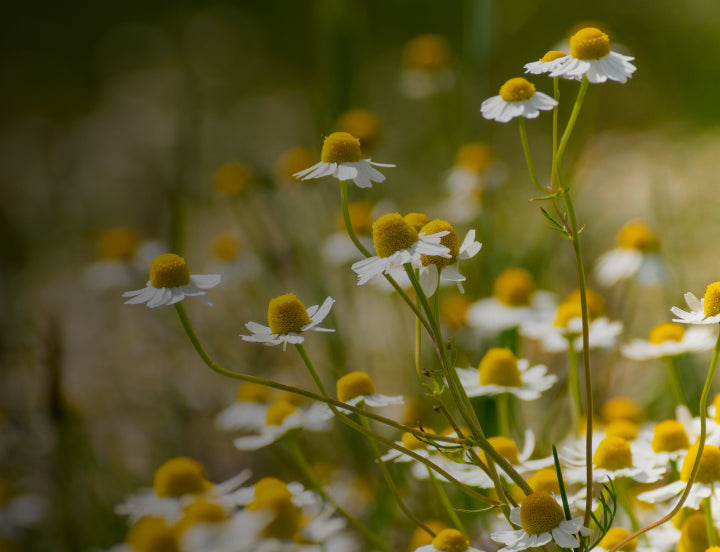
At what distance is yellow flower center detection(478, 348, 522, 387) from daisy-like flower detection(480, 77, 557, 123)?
0.25 m

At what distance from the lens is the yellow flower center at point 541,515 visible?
51 centimetres

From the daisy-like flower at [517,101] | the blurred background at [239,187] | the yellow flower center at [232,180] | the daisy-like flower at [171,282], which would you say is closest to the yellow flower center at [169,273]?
the daisy-like flower at [171,282]

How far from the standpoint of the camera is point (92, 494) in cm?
112

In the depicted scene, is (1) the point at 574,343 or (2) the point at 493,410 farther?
(2) the point at 493,410

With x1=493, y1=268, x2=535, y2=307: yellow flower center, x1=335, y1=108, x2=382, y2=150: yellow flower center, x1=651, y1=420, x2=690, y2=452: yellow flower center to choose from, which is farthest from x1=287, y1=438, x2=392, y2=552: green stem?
x1=335, y1=108, x2=382, y2=150: yellow flower center

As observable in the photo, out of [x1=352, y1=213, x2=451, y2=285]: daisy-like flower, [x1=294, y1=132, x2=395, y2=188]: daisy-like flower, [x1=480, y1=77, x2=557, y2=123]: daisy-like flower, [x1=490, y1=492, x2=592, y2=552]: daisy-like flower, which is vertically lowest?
[x1=490, y1=492, x2=592, y2=552]: daisy-like flower

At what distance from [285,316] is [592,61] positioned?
0.91 ft

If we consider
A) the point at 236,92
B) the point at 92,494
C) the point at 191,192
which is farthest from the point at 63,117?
the point at 92,494

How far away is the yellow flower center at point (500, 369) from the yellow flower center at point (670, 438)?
138 millimetres

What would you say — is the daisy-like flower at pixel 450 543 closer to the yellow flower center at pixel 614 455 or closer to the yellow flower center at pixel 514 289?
the yellow flower center at pixel 614 455

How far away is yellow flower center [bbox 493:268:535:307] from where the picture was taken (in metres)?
1.16

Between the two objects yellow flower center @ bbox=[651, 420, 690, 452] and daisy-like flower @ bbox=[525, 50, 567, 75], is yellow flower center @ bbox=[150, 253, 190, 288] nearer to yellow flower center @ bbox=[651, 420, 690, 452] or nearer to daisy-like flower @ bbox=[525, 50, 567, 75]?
daisy-like flower @ bbox=[525, 50, 567, 75]

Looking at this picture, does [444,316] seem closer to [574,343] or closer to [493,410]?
[493,410]

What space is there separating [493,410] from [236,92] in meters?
2.89
